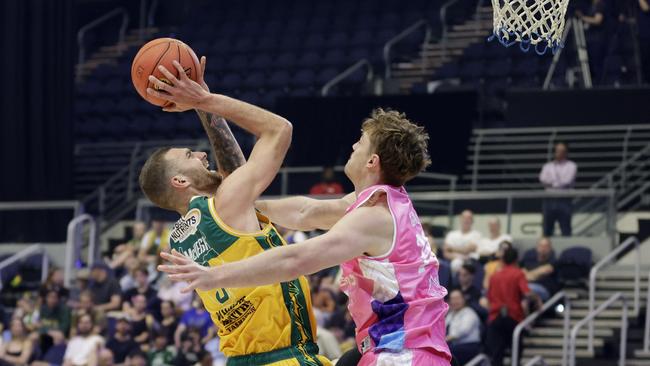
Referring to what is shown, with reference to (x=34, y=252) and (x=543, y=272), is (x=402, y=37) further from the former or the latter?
(x=543, y=272)

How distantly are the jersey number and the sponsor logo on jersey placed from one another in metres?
0.26

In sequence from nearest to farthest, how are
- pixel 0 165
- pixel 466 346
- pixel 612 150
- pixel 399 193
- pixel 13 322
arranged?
1. pixel 399 193
2. pixel 466 346
3. pixel 13 322
4. pixel 612 150
5. pixel 0 165

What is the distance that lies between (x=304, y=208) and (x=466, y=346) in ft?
21.2

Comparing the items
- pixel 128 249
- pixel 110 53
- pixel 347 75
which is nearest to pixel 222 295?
pixel 128 249

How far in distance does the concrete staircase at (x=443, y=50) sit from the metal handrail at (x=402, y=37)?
199 mm

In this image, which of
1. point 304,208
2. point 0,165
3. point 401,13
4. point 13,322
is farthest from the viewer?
point 401,13

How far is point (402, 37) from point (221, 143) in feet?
50.8

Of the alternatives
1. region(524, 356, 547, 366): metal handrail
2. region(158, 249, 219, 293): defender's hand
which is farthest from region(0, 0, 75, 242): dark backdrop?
region(158, 249, 219, 293): defender's hand

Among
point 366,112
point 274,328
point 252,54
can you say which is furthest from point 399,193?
point 252,54

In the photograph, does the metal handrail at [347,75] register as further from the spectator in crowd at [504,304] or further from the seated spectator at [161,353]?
the spectator in crowd at [504,304]

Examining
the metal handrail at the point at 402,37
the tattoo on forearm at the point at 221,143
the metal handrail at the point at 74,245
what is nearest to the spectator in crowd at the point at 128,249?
the metal handrail at the point at 74,245

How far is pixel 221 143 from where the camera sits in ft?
18.3

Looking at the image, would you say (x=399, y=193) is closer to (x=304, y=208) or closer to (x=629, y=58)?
(x=304, y=208)

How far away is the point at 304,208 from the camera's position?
218 inches
